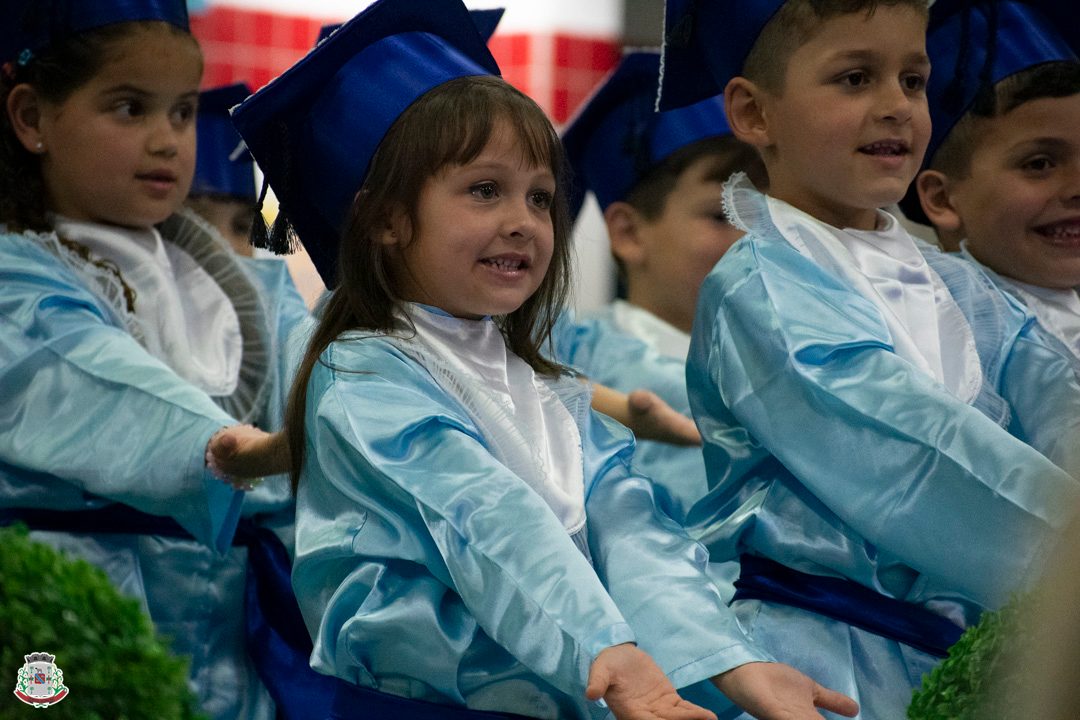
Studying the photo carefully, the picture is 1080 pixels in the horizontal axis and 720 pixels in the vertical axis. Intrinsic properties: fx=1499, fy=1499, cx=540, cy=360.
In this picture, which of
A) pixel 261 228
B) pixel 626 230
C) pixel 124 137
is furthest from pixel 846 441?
pixel 626 230

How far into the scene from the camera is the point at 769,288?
5.95 ft

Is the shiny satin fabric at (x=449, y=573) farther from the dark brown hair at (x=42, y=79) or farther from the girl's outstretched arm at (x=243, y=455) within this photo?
the dark brown hair at (x=42, y=79)

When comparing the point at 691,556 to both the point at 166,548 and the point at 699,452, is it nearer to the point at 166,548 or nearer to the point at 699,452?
the point at 166,548

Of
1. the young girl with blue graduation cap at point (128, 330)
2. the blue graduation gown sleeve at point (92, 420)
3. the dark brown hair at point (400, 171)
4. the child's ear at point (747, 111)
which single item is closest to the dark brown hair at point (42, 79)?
the young girl with blue graduation cap at point (128, 330)

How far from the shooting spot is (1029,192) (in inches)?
84.9

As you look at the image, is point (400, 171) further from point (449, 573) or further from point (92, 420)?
point (92, 420)

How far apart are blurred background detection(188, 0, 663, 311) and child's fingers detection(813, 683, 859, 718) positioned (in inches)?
103

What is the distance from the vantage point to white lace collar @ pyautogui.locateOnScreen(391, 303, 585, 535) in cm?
168

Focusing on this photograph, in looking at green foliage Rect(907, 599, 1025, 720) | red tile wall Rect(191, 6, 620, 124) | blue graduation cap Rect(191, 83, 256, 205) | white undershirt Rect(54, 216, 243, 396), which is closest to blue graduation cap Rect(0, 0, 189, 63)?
white undershirt Rect(54, 216, 243, 396)

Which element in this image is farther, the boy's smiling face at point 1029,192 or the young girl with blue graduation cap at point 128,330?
the boy's smiling face at point 1029,192

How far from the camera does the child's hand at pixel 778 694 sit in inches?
58.0

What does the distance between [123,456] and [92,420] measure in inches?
2.9

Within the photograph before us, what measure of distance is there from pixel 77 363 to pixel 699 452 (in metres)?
1.28

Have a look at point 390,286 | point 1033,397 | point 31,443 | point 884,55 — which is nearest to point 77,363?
point 31,443
